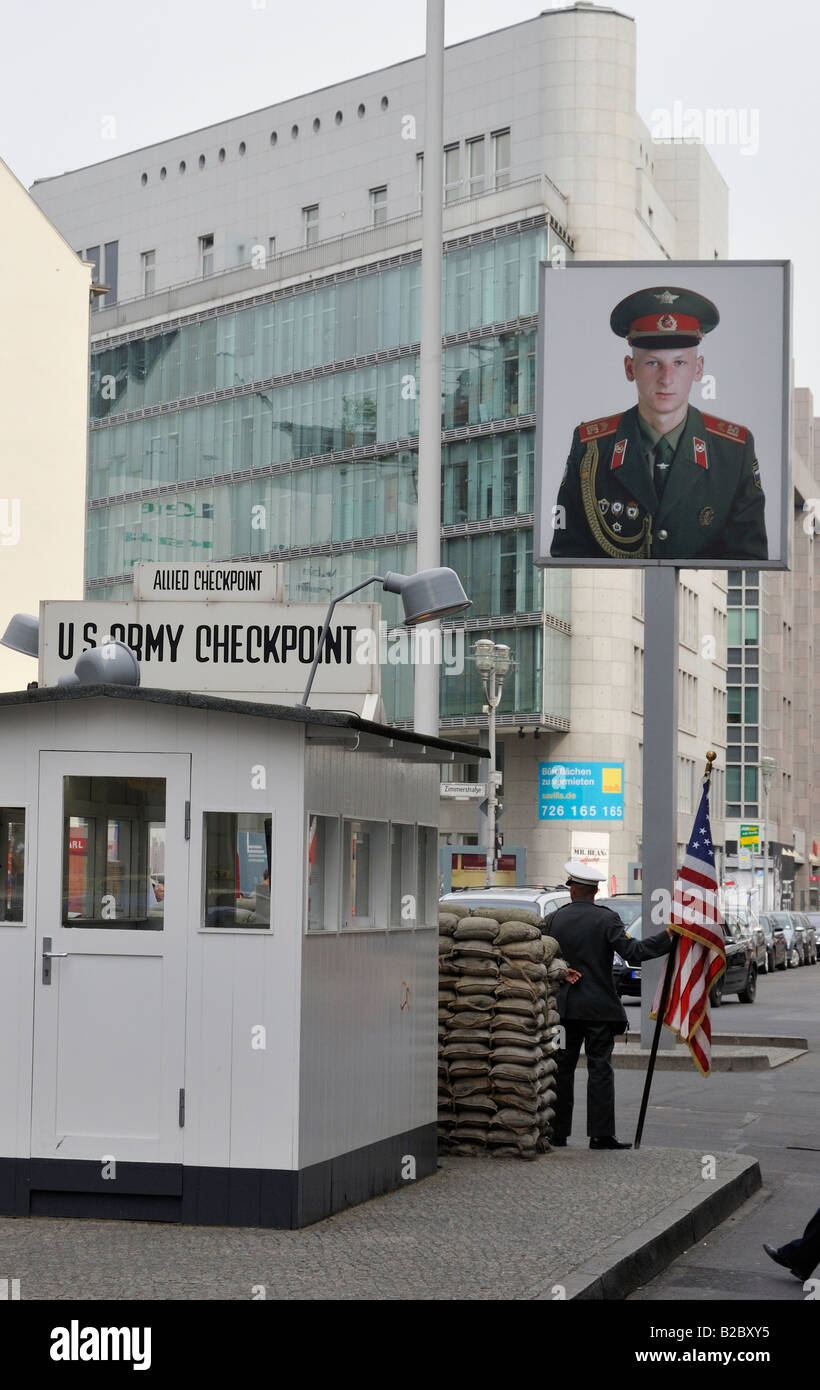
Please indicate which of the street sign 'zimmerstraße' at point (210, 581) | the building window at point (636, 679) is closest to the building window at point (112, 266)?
the building window at point (636, 679)

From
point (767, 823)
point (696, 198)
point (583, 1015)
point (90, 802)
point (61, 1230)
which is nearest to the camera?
point (61, 1230)

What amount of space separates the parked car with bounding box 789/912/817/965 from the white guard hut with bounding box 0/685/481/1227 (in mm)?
56973

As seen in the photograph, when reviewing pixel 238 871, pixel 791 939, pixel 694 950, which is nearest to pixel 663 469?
pixel 694 950

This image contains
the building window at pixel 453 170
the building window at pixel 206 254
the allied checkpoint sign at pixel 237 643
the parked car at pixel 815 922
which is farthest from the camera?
the building window at pixel 206 254

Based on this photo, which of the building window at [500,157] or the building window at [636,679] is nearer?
the building window at [500,157]

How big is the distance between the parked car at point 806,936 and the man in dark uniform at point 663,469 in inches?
1801

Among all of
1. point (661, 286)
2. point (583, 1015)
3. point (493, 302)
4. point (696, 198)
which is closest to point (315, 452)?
point (493, 302)

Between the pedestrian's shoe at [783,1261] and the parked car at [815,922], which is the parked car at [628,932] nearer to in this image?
the pedestrian's shoe at [783,1261]

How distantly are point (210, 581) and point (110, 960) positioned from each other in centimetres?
366

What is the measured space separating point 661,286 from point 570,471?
2.21 m

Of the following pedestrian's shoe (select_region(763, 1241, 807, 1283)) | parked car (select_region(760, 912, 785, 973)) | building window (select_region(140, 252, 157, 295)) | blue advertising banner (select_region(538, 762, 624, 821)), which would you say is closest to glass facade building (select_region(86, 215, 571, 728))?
blue advertising banner (select_region(538, 762, 624, 821))

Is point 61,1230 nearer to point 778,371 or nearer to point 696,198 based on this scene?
point 778,371

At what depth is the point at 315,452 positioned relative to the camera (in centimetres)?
6650

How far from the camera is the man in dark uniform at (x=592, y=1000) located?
1259cm
